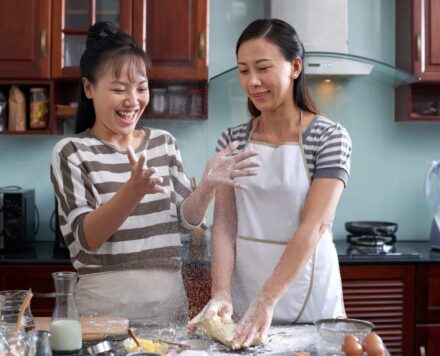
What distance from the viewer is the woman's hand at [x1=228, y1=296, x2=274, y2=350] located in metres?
1.56

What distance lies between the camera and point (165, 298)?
1.89m

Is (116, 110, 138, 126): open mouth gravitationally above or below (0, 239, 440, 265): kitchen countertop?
above

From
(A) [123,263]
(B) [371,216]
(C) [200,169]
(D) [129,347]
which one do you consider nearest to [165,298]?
(A) [123,263]

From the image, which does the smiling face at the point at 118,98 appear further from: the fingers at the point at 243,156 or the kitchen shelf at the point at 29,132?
the kitchen shelf at the point at 29,132

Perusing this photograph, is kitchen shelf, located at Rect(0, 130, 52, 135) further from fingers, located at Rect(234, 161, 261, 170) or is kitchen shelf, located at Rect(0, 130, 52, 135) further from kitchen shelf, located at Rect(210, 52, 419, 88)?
fingers, located at Rect(234, 161, 261, 170)

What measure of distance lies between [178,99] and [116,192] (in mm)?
1609

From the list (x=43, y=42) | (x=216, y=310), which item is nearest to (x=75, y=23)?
(x=43, y=42)

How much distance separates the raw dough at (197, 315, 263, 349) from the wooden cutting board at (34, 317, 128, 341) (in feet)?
0.60

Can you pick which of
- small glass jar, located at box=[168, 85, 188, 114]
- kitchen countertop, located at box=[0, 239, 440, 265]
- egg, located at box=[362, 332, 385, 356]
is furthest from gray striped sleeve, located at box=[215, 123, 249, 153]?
small glass jar, located at box=[168, 85, 188, 114]

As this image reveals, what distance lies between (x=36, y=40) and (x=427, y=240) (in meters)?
2.21

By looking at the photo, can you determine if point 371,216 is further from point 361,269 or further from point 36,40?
point 36,40

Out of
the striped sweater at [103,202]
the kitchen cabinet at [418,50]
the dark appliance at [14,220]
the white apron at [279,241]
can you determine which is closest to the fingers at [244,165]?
the white apron at [279,241]

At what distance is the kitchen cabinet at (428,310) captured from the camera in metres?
3.08

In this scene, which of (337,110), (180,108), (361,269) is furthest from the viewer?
(337,110)
